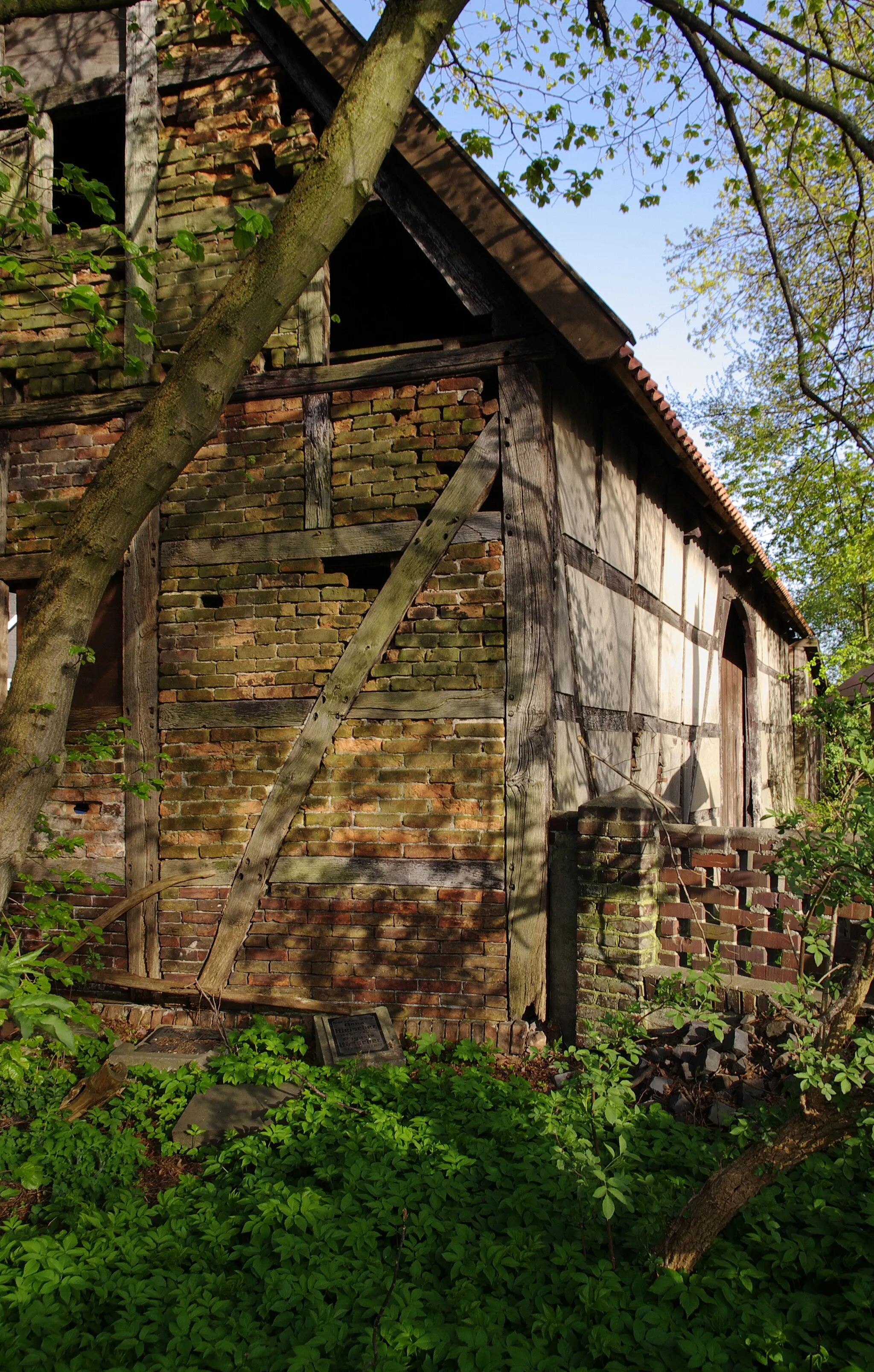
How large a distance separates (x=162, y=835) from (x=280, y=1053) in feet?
5.40

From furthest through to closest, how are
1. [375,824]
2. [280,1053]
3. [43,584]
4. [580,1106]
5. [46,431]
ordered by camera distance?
[46,431]
[375,824]
[280,1053]
[580,1106]
[43,584]

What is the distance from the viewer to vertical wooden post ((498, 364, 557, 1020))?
497cm

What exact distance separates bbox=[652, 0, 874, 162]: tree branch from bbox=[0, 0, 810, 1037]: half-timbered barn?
1281mm

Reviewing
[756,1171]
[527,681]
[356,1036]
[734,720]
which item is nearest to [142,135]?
[527,681]

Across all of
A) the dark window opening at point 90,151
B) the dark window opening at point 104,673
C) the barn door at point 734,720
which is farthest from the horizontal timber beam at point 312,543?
the barn door at point 734,720

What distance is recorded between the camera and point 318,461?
215 inches

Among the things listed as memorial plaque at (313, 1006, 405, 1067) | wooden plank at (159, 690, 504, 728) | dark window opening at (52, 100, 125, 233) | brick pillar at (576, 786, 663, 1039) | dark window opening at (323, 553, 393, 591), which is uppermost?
dark window opening at (52, 100, 125, 233)

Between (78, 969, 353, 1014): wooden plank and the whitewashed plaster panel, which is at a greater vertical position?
the whitewashed plaster panel

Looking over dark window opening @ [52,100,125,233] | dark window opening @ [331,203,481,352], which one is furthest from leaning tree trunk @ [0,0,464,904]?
dark window opening @ [52,100,125,233]

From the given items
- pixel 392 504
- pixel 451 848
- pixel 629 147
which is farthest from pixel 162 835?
pixel 629 147

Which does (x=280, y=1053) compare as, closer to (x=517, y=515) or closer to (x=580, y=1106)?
(x=580, y=1106)

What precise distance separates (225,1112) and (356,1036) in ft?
2.93

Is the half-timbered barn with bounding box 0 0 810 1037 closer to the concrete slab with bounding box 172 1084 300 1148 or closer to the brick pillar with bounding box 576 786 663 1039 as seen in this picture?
the brick pillar with bounding box 576 786 663 1039

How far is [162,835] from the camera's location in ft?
18.6
